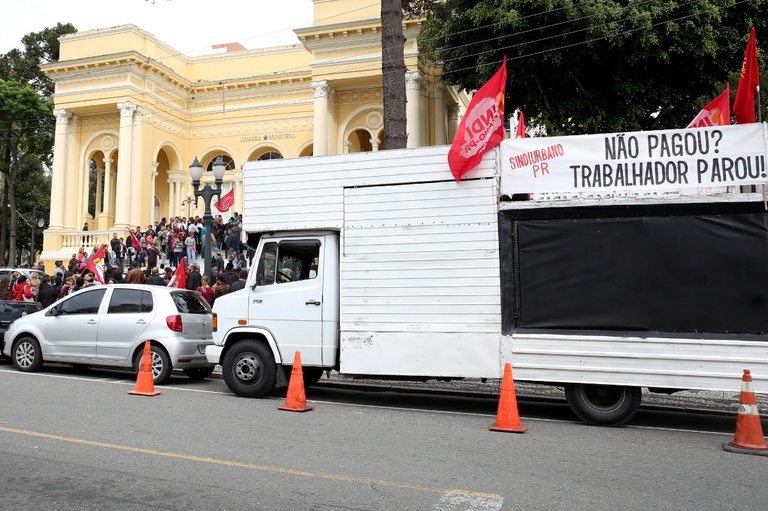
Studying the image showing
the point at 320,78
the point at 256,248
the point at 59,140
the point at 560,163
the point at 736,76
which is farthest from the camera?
the point at 59,140

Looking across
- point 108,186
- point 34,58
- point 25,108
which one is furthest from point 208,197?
point 34,58

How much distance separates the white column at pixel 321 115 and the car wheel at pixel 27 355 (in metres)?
18.3

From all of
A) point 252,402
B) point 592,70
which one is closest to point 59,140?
point 592,70

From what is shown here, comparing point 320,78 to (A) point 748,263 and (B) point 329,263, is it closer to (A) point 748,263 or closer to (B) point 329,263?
(B) point 329,263

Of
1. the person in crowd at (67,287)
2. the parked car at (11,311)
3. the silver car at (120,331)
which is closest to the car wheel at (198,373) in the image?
the silver car at (120,331)

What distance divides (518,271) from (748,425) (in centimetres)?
288

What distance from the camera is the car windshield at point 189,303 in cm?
1050

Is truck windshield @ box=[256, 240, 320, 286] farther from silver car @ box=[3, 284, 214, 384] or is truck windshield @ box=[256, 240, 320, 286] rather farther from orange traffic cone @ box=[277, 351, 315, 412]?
silver car @ box=[3, 284, 214, 384]

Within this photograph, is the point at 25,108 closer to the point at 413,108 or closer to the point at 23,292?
the point at 413,108

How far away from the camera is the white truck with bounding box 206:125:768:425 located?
7.07 m

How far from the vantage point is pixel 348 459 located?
5828 mm

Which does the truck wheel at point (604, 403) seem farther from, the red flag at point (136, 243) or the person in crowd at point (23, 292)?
the red flag at point (136, 243)

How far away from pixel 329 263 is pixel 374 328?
1128 millimetres

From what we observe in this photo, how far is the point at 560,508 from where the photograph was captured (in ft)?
15.2
